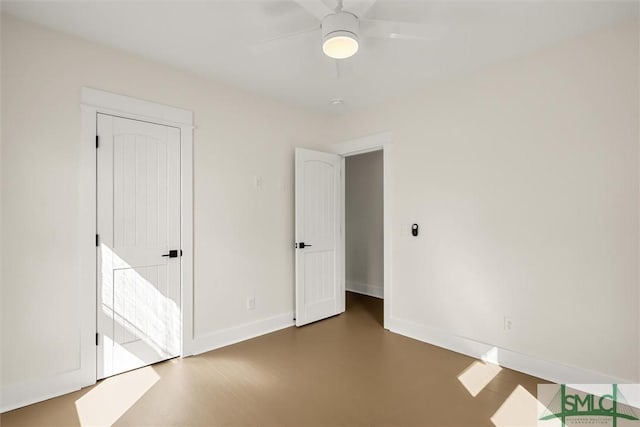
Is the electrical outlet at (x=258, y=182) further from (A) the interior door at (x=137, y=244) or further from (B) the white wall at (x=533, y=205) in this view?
(B) the white wall at (x=533, y=205)

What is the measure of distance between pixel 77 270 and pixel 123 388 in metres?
0.95

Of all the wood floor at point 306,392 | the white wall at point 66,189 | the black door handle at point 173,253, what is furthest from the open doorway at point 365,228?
the black door handle at point 173,253

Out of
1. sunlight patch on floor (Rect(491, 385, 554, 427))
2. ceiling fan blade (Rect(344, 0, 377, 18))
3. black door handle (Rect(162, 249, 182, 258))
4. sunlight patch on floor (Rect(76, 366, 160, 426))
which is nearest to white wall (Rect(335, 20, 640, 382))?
sunlight patch on floor (Rect(491, 385, 554, 427))

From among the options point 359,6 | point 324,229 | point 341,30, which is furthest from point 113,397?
point 359,6

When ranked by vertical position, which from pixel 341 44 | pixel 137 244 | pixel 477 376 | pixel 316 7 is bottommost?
pixel 477 376

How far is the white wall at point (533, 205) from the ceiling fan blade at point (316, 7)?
5.62ft

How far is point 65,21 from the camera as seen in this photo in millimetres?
2180

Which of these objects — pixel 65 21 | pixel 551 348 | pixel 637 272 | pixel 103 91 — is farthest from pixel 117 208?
pixel 637 272

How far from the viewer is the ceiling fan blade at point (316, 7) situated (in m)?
1.88

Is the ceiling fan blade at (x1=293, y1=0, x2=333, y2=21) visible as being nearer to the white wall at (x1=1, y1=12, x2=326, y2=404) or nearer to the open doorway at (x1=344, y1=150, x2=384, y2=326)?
the white wall at (x1=1, y1=12, x2=326, y2=404)

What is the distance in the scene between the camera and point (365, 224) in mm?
5414

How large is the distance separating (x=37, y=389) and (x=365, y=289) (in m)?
4.19

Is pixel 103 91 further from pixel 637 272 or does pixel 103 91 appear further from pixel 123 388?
pixel 637 272

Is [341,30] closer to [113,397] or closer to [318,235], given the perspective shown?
[318,235]
